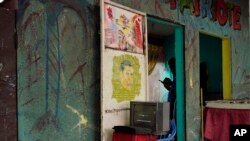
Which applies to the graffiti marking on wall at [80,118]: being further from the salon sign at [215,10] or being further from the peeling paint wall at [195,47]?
the salon sign at [215,10]

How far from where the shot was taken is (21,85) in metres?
2.35

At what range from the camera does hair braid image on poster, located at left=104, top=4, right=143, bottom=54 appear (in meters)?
2.92

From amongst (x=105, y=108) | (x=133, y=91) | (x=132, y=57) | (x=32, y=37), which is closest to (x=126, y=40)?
(x=132, y=57)

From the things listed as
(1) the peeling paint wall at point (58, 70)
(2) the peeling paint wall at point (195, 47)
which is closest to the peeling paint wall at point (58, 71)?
(1) the peeling paint wall at point (58, 70)

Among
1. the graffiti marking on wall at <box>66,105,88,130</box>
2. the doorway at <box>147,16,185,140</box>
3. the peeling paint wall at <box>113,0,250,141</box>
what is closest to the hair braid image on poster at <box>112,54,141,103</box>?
the graffiti marking on wall at <box>66,105,88,130</box>

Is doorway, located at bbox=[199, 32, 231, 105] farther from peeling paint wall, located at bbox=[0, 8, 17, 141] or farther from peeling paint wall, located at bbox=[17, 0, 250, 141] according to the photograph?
peeling paint wall, located at bbox=[0, 8, 17, 141]

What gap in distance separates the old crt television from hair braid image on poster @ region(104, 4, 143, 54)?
583 mm

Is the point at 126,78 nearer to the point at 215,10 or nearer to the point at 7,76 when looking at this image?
the point at 7,76

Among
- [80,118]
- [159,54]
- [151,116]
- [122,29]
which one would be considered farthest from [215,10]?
[80,118]

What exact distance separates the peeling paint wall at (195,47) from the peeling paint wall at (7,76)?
123cm

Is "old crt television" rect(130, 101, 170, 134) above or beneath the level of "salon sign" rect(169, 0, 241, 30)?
beneath

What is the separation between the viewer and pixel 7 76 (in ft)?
7.41

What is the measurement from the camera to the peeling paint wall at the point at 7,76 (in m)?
2.22

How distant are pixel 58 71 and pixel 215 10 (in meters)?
3.12
